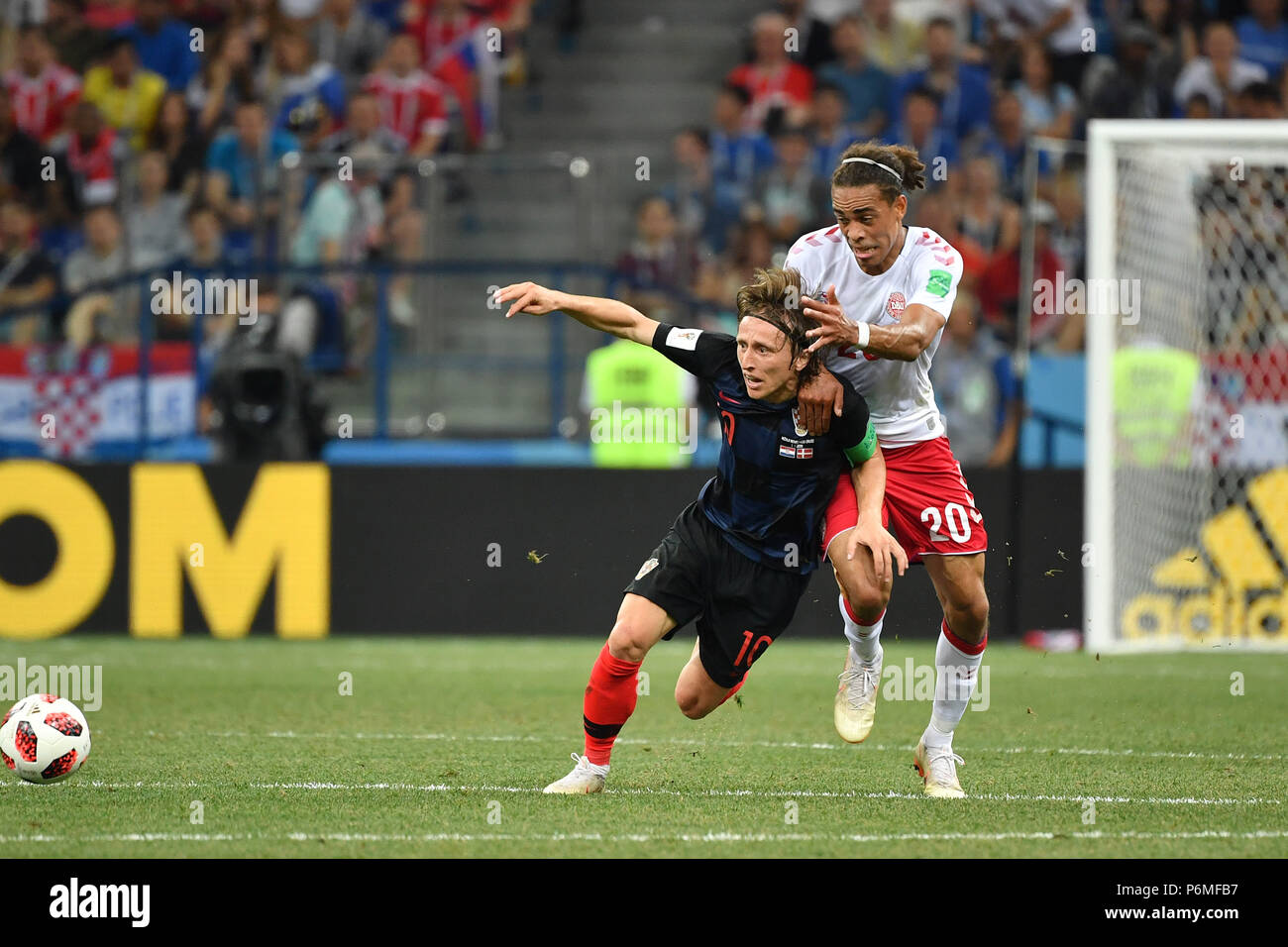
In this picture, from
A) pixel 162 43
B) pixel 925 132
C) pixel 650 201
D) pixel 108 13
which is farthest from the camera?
pixel 108 13

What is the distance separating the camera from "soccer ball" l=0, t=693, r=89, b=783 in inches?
248

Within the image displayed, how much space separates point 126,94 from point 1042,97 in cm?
805

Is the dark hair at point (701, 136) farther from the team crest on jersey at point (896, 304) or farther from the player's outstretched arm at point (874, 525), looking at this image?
the player's outstretched arm at point (874, 525)

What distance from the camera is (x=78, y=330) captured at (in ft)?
44.6

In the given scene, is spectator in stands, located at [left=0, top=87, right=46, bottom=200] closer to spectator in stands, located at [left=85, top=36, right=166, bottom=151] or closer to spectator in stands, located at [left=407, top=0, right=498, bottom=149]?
spectator in stands, located at [left=85, top=36, right=166, bottom=151]

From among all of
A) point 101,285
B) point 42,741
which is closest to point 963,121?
point 101,285

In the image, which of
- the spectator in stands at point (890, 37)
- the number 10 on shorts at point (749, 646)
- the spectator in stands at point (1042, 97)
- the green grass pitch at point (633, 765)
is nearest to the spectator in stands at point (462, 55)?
the spectator in stands at point (890, 37)

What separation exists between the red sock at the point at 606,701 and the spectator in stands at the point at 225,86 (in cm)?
1059

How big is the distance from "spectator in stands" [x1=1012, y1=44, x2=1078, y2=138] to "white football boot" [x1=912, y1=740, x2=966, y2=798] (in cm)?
938

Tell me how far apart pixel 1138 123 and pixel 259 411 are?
19.9 ft

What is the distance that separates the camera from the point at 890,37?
1598cm

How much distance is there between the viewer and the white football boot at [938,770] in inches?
255

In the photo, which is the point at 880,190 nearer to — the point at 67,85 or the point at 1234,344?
the point at 1234,344

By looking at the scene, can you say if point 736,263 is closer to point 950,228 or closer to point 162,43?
point 950,228
